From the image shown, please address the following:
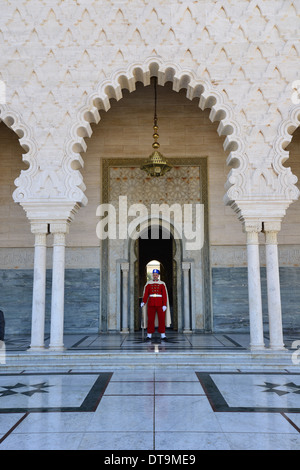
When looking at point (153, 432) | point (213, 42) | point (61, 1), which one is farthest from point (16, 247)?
point (153, 432)

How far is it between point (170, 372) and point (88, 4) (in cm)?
413

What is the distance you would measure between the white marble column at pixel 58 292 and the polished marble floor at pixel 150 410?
0.55 meters

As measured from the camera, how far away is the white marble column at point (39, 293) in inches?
164

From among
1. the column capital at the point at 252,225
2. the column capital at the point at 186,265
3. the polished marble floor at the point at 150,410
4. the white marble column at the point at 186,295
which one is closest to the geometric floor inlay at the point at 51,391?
the polished marble floor at the point at 150,410

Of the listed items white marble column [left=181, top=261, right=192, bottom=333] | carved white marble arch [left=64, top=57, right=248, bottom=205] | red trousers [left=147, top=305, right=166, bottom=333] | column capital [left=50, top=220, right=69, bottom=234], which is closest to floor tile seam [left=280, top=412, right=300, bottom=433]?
carved white marble arch [left=64, top=57, right=248, bottom=205]

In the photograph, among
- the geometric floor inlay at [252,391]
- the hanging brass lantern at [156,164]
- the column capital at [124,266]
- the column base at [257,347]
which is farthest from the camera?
the column capital at [124,266]

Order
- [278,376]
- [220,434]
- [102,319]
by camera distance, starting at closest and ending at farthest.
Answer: [220,434] → [278,376] → [102,319]

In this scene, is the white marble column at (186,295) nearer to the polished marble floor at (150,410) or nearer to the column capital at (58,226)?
the polished marble floor at (150,410)

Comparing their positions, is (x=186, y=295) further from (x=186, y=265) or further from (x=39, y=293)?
(x=39, y=293)

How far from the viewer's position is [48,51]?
4441 millimetres

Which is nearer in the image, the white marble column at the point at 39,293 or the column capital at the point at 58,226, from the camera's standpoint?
the white marble column at the point at 39,293
